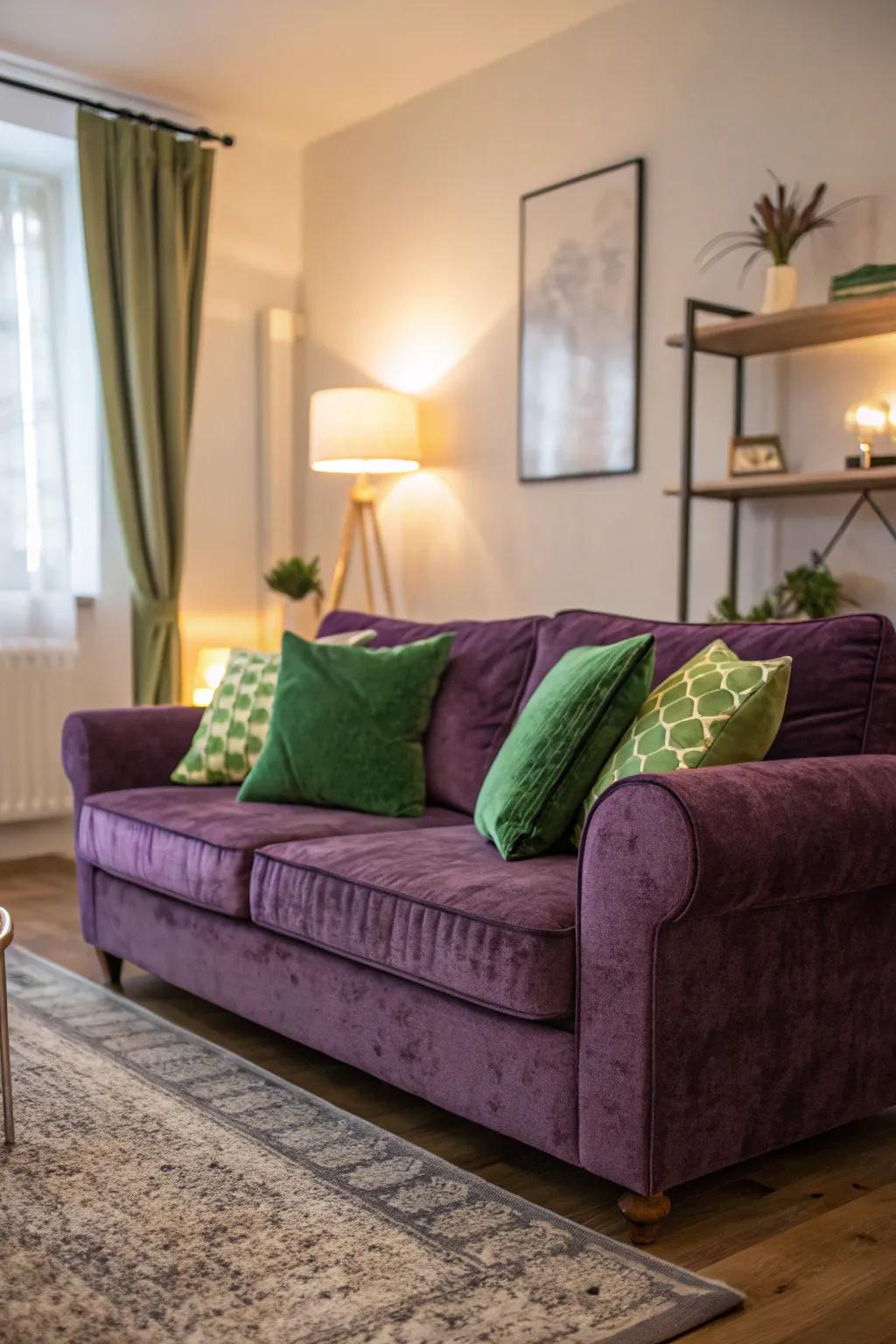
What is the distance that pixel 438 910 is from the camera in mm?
2072

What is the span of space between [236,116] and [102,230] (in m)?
0.81

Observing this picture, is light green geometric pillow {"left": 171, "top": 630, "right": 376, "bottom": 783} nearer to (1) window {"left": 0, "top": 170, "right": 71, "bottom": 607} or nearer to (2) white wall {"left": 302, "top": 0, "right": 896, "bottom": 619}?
(2) white wall {"left": 302, "top": 0, "right": 896, "bottom": 619}

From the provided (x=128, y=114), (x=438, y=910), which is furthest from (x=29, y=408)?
(x=438, y=910)

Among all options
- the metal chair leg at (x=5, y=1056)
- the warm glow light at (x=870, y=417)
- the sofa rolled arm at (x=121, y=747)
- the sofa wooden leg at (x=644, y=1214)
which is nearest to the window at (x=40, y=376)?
the sofa rolled arm at (x=121, y=747)

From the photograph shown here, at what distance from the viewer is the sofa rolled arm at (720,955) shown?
1779 millimetres

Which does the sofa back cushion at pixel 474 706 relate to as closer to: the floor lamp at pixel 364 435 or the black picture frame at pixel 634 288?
the black picture frame at pixel 634 288

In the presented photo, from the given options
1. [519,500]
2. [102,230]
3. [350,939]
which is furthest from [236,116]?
[350,939]

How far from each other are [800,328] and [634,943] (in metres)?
2.03

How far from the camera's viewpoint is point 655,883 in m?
1.76

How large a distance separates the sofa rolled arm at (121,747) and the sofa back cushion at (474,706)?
714mm

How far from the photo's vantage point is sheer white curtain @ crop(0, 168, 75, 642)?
457 centimetres

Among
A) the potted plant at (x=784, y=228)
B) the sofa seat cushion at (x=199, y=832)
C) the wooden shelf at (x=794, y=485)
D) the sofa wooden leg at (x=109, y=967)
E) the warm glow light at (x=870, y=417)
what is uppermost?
the potted plant at (x=784, y=228)

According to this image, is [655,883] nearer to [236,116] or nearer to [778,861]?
[778,861]

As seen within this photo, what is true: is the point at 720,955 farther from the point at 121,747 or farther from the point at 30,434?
the point at 30,434
